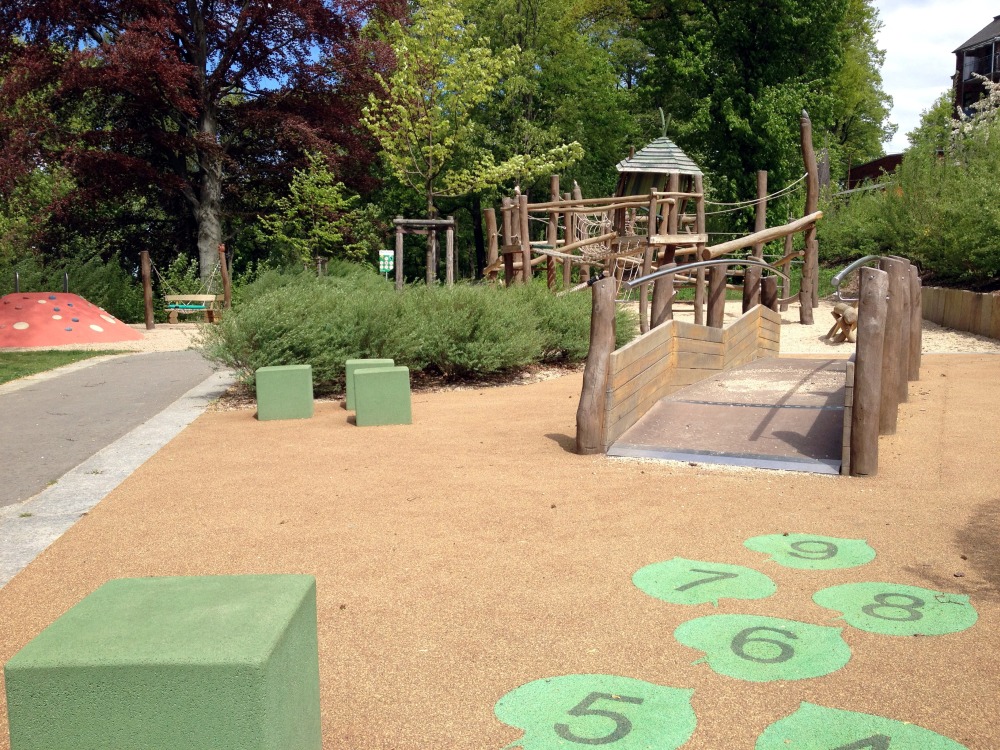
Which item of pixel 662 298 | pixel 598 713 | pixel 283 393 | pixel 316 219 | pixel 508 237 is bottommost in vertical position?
pixel 598 713

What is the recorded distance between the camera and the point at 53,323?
17.7 metres

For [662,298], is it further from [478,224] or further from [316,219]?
[478,224]

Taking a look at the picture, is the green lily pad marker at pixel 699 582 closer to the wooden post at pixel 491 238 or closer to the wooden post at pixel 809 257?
the wooden post at pixel 491 238

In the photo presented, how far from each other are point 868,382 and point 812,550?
1.97 meters

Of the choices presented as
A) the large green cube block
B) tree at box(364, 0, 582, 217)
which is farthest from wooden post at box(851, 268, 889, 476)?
tree at box(364, 0, 582, 217)

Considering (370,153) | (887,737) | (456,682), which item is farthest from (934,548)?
(370,153)

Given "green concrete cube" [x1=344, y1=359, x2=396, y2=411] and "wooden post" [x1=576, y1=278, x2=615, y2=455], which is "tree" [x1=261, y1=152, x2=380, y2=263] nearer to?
"green concrete cube" [x1=344, y1=359, x2=396, y2=411]

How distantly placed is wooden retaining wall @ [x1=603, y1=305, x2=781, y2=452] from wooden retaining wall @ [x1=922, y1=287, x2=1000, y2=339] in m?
6.50

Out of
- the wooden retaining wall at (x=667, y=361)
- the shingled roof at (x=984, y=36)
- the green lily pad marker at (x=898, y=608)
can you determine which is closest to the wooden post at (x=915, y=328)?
the wooden retaining wall at (x=667, y=361)

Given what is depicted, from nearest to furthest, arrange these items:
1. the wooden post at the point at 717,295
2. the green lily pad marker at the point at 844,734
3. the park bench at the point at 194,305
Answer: the green lily pad marker at the point at 844,734 → the wooden post at the point at 717,295 → the park bench at the point at 194,305

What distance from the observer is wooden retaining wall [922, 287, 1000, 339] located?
15500 mm

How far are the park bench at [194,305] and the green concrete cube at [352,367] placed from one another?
486 inches

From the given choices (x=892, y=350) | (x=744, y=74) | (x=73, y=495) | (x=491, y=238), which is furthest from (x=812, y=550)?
(x=744, y=74)

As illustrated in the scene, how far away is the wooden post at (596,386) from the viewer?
271 inches
